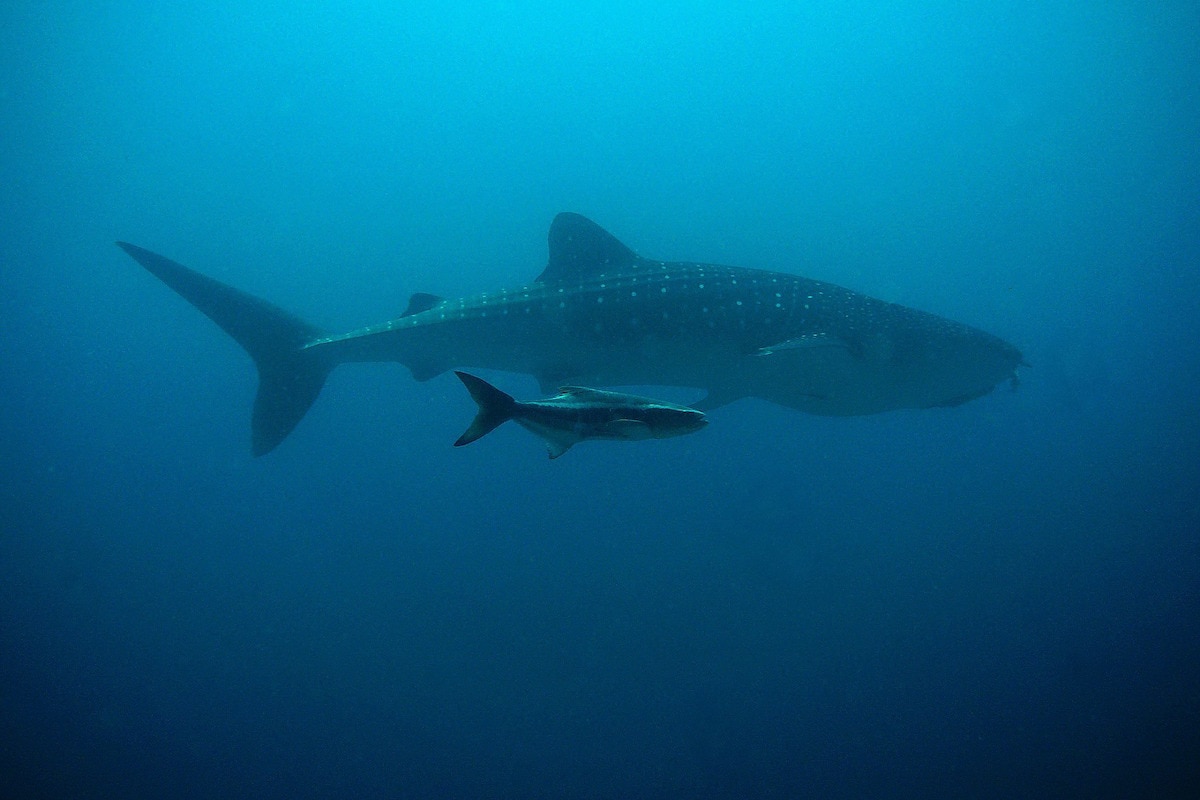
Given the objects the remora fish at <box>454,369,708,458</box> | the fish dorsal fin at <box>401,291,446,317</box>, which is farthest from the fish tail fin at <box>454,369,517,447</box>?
the fish dorsal fin at <box>401,291,446,317</box>

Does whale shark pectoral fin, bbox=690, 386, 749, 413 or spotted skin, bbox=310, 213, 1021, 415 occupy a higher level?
spotted skin, bbox=310, 213, 1021, 415

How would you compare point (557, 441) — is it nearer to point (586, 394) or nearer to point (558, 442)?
point (558, 442)

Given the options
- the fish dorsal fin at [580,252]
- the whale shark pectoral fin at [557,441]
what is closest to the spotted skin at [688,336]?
the fish dorsal fin at [580,252]

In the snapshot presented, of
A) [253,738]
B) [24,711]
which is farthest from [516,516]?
[24,711]

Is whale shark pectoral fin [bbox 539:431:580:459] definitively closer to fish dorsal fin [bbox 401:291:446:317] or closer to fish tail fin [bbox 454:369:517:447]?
fish tail fin [bbox 454:369:517:447]

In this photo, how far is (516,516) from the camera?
17.5 metres

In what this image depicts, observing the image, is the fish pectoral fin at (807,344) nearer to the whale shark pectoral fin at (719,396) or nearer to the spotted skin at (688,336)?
the spotted skin at (688,336)

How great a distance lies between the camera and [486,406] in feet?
7.36

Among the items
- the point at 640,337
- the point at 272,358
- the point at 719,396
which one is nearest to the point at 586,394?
the point at 640,337

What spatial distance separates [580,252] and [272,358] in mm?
3921

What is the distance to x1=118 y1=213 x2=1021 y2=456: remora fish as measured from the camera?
19.5 ft

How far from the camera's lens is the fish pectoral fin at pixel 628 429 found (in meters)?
2.15

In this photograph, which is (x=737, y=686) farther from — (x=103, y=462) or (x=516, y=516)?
(x=103, y=462)

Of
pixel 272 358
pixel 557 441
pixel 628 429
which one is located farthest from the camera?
pixel 272 358
